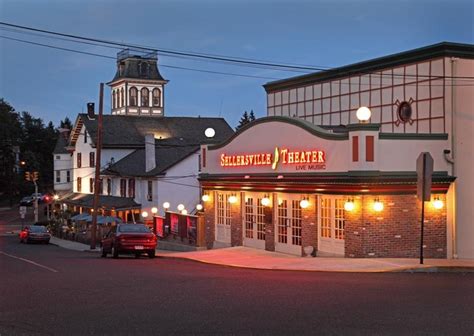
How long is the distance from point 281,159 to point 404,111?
5.29m

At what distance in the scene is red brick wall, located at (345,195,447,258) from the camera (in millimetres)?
22906

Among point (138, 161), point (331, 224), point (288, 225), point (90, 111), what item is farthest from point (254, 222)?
point (90, 111)

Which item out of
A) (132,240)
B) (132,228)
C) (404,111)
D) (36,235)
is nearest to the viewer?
(404,111)

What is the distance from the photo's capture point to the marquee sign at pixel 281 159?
82.6 feet

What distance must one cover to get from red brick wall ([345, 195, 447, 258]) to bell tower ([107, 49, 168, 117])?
7620 centimetres

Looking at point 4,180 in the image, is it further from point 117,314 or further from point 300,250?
point 117,314

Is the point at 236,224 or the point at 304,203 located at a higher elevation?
the point at 304,203

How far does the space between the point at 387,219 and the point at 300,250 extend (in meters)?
4.23

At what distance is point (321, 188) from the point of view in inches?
969

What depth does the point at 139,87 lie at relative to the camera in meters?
99.2

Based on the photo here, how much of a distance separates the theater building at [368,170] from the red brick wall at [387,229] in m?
0.03

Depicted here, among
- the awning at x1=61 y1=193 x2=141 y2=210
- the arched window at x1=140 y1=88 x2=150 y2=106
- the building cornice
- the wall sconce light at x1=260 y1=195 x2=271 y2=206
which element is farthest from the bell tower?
the wall sconce light at x1=260 y1=195 x2=271 y2=206

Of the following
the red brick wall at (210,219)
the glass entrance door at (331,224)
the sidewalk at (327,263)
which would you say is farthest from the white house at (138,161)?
the glass entrance door at (331,224)

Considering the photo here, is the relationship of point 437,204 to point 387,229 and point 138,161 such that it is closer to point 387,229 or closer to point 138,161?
point 387,229
